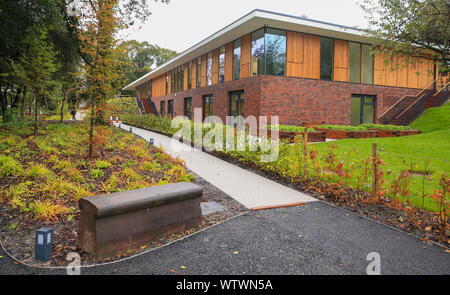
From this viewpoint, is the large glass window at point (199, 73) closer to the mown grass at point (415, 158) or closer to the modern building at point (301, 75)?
the modern building at point (301, 75)

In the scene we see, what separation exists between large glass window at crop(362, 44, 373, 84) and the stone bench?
1899 centimetres

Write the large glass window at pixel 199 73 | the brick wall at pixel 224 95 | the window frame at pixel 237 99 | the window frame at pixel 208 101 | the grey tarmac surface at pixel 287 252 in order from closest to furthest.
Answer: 1. the grey tarmac surface at pixel 287 252
2. the brick wall at pixel 224 95
3. the window frame at pixel 237 99
4. the window frame at pixel 208 101
5. the large glass window at pixel 199 73

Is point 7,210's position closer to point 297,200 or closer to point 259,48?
point 297,200

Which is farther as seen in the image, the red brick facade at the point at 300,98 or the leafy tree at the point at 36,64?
the red brick facade at the point at 300,98

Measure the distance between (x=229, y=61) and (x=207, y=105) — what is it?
4573 mm

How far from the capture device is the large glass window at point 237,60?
19.0m

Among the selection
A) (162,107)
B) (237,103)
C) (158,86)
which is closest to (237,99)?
(237,103)

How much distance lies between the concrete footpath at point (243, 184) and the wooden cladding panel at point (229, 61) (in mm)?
11478

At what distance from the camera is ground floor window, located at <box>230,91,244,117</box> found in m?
18.9

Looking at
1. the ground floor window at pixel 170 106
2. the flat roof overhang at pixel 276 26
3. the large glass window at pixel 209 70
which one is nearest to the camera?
the flat roof overhang at pixel 276 26

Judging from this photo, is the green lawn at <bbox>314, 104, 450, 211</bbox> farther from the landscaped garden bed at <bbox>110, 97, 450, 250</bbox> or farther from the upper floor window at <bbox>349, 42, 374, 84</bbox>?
the upper floor window at <bbox>349, 42, 374, 84</bbox>

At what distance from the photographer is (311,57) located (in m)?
17.8

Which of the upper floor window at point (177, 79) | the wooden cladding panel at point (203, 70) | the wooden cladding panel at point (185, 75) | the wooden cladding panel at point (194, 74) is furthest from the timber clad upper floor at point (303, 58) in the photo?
the upper floor window at point (177, 79)

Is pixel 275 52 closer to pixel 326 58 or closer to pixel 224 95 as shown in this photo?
pixel 326 58
